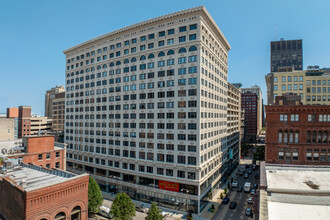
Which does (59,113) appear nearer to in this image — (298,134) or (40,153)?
(40,153)

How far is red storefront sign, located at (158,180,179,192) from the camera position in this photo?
49.9 m

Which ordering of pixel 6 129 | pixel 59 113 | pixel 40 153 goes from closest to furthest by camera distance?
pixel 40 153, pixel 6 129, pixel 59 113

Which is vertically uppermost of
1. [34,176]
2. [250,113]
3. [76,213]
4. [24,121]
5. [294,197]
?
[250,113]

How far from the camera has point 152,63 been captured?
182ft

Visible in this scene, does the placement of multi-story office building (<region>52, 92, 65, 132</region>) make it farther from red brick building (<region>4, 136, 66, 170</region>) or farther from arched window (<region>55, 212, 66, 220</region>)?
arched window (<region>55, 212, 66, 220</region>)

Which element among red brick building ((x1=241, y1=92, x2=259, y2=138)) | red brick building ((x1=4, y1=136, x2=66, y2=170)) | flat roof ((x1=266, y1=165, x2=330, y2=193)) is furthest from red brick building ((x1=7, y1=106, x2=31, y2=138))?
red brick building ((x1=241, y1=92, x2=259, y2=138))

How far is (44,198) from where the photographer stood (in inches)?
964

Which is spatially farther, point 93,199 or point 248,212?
point 248,212

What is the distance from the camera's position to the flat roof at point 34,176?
2775cm

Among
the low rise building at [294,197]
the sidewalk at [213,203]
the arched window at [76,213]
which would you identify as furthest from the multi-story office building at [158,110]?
the arched window at [76,213]

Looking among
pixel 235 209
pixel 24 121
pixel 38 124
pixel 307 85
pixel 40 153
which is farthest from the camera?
pixel 38 124

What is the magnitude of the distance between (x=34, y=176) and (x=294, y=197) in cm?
3469

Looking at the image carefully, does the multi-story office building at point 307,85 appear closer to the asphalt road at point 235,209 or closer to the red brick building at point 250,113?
the asphalt road at point 235,209

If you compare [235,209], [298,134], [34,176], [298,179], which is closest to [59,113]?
[34,176]
